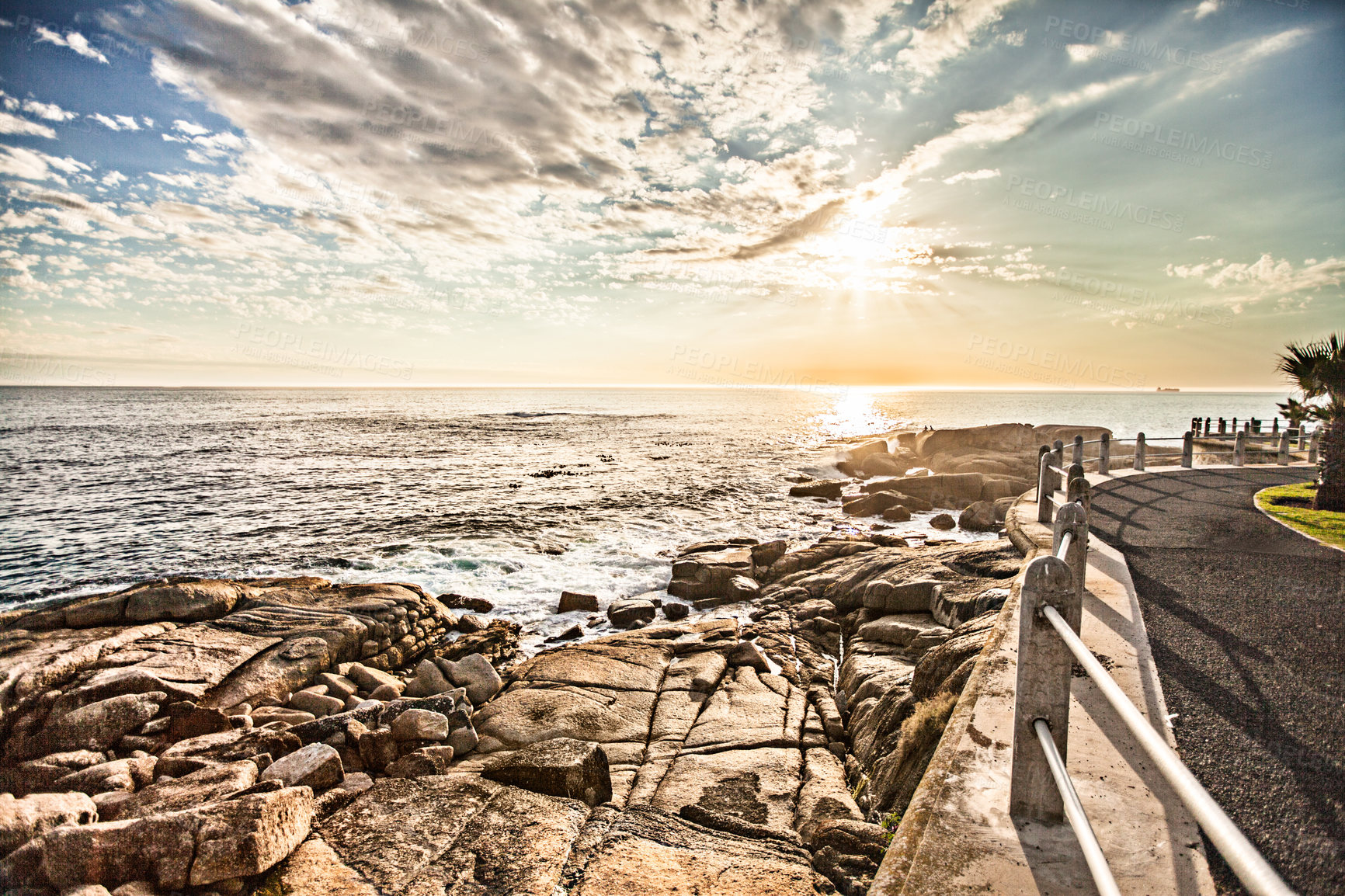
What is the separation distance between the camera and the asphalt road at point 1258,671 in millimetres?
2701

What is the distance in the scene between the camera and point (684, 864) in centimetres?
391

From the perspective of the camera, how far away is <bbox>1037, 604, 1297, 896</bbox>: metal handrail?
3.49 feet

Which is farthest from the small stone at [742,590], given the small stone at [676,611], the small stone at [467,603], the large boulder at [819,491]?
the large boulder at [819,491]

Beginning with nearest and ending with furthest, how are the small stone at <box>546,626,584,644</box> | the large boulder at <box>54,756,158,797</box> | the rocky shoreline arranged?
the rocky shoreline → the large boulder at <box>54,756,158,797</box> → the small stone at <box>546,626,584,644</box>

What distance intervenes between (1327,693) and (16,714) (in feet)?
40.9

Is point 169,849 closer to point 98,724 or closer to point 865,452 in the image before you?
point 98,724

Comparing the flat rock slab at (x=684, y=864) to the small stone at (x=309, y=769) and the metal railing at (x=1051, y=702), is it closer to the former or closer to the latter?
the metal railing at (x=1051, y=702)

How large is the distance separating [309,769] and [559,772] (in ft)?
7.22

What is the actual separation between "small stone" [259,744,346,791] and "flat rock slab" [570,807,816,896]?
2.67m

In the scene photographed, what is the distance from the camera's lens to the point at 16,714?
6695mm

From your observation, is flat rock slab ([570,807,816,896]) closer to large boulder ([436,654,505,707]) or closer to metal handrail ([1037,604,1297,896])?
metal handrail ([1037,604,1297,896])

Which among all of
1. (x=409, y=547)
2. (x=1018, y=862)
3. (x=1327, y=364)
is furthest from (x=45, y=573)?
(x=1327, y=364)

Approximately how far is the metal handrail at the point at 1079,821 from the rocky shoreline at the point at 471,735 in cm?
213

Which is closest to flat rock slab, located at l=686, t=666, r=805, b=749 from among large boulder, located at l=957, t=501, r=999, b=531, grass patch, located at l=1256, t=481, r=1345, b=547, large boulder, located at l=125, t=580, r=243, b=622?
grass patch, located at l=1256, t=481, r=1345, b=547
